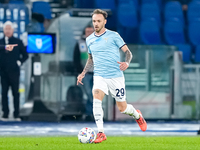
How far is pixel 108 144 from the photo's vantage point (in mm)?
7797

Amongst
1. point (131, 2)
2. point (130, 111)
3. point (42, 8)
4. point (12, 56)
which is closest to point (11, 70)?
point (12, 56)

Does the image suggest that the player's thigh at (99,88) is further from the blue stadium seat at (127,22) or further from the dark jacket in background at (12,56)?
the blue stadium seat at (127,22)

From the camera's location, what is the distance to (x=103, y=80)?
806 centimetres

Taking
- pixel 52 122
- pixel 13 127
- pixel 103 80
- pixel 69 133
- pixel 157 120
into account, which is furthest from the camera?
pixel 157 120

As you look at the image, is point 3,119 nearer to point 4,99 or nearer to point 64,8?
point 4,99

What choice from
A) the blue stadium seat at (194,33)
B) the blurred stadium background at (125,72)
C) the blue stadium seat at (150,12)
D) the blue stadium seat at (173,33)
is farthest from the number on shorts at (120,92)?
the blue stadium seat at (194,33)

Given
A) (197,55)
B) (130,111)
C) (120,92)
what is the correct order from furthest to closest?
1. (197,55)
2. (130,111)
3. (120,92)

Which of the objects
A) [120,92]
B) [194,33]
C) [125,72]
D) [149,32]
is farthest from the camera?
[194,33]

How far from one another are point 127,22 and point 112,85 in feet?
20.2

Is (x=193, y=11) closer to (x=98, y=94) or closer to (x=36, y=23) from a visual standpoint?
(x=36, y=23)

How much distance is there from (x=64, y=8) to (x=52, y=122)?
2.96 meters

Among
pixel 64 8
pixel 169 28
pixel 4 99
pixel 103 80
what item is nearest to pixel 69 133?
pixel 103 80

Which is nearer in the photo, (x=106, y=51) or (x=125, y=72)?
(x=106, y=51)

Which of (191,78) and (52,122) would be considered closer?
(52,122)
